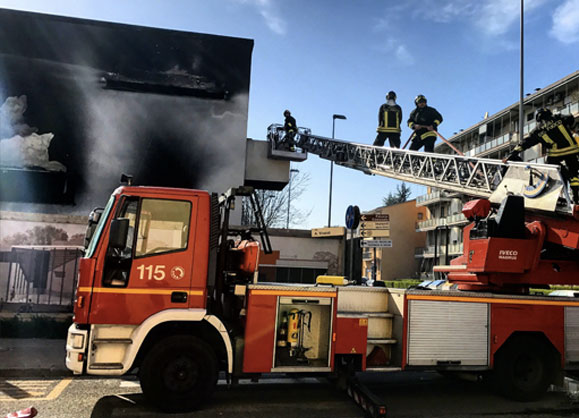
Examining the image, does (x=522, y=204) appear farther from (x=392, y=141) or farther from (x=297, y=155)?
(x=297, y=155)

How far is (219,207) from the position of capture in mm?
6809

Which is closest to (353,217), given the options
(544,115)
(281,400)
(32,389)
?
(544,115)

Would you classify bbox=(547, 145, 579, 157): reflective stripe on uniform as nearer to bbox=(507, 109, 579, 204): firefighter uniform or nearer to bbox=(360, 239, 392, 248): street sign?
bbox=(507, 109, 579, 204): firefighter uniform

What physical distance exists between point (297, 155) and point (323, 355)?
49.8 feet

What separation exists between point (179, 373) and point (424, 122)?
11313 mm

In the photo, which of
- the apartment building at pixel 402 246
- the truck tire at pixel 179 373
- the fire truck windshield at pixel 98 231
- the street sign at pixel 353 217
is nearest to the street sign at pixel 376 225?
the street sign at pixel 353 217

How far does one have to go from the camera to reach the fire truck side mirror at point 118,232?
555 centimetres

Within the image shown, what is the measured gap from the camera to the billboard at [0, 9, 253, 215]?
63.1 ft

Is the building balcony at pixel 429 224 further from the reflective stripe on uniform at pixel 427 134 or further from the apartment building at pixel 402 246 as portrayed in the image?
the reflective stripe on uniform at pixel 427 134

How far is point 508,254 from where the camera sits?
722 cm

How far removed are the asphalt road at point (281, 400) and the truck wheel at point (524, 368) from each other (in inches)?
7.1

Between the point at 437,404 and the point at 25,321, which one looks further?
the point at 25,321

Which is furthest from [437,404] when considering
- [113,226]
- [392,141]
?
[392,141]

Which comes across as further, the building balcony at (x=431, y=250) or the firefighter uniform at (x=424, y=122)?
the building balcony at (x=431, y=250)
